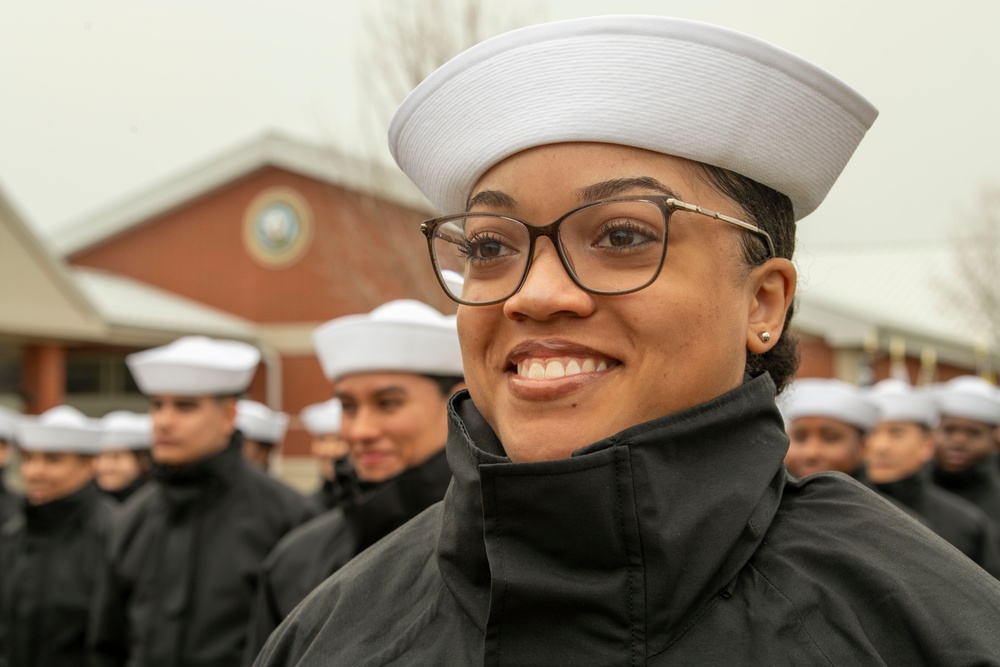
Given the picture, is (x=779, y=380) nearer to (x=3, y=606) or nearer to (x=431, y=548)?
(x=431, y=548)

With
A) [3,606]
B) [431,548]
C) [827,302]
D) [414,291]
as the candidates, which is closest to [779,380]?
[431,548]

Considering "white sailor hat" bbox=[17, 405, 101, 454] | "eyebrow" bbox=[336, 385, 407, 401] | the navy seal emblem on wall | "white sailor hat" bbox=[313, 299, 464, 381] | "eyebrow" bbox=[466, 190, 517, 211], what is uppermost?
the navy seal emblem on wall

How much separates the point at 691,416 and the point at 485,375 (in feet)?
1.29

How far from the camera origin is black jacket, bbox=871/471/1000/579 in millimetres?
7574

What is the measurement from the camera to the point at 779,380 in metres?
2.34

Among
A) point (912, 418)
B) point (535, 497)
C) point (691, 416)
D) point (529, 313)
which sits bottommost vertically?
point (912, 418)

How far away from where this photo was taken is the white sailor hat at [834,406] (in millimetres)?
7418

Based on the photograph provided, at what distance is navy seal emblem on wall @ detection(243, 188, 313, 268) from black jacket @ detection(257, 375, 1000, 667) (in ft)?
80.3

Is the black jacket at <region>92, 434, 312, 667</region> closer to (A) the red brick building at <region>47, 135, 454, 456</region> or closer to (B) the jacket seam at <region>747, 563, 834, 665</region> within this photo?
(B) the jacket seam at <region>747, 563, 834, 665</region>

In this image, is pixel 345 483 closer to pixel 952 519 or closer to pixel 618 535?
pixel 618 535

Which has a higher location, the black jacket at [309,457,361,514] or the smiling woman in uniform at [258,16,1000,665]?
the smiling woman in uniform at [258,16,1000,665]

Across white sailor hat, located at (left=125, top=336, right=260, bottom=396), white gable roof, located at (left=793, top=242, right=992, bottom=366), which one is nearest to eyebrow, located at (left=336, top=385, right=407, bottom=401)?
white sailor hat, located at (left=125, top=336, right=260, bottom=396)

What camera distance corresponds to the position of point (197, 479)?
642 cm

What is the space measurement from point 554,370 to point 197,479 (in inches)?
194
